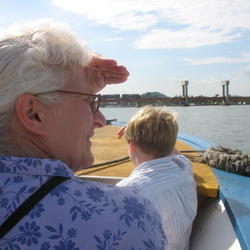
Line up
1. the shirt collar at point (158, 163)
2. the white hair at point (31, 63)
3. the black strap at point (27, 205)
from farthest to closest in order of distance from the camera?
the shirt collar at point (158, 163) < the white hair at point (31, 63) < the black strap at point (27, 205)

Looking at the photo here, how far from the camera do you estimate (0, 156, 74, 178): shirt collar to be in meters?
0.76

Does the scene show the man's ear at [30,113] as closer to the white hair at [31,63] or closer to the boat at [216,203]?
the white hair at [31,63]

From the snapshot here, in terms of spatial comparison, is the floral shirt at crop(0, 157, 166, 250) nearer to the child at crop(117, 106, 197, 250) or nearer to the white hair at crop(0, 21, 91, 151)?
the white hair at crop(0, 21, 91, 151)

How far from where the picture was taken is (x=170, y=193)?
180 centimetres

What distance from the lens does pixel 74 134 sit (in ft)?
3.09

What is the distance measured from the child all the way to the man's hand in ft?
2.30

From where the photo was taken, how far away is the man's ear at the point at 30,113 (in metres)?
0.85

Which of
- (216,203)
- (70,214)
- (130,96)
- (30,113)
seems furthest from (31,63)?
(130,96)

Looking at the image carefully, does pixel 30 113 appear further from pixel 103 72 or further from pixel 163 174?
pixel 163 174

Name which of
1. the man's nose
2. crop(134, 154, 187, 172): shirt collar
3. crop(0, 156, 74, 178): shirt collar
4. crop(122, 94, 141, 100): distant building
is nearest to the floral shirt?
crop(0, 156, 74, 178): shirt collar

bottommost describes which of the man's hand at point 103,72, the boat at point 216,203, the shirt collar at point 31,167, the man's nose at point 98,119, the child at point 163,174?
the boat at point 216,203

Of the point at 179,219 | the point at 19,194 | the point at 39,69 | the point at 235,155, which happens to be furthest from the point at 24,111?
the point at 235,155

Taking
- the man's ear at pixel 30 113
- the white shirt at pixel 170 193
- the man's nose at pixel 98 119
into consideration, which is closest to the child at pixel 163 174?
the white shirt at pixel 170 193

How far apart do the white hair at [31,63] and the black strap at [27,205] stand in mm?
214
